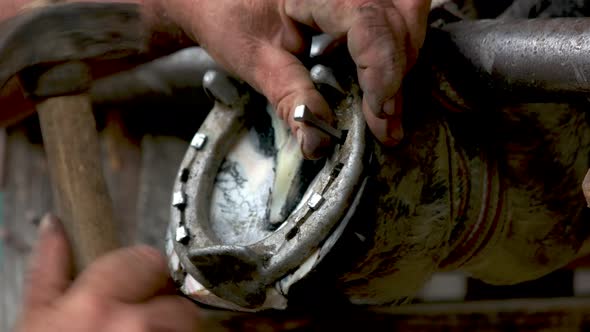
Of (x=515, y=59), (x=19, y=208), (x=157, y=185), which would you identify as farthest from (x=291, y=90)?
(x=19, y=208)

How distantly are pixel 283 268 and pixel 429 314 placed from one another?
48 centimetres

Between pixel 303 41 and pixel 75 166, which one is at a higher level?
pixel 303 41

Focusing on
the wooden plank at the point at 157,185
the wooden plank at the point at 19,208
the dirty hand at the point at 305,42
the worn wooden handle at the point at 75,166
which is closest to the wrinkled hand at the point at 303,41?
the dirty hand at the point at 305,42

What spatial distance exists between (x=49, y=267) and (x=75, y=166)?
162 millimetres

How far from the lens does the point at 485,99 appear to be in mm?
846

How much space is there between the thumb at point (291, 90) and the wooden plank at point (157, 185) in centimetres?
87

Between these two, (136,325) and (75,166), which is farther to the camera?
(75,166)

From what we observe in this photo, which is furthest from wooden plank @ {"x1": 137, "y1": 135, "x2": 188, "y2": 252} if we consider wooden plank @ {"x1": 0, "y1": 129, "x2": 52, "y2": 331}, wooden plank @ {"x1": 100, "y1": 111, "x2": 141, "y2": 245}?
wooden plank @ {"x1": 0, "y1": 129, "x2": 52, "y2": 331}

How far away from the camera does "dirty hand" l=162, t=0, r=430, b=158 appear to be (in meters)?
0.75

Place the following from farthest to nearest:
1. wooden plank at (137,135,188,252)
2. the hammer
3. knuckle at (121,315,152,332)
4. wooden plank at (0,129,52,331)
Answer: wooden plank at (0,129,52,331)
wooden plank at (137,135,188,252)
the hammer
knuckle at (121,315,152,332)

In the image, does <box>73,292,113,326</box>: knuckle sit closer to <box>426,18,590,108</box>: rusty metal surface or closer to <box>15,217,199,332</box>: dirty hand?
<box>15,217,199,332</box>: dirty hand

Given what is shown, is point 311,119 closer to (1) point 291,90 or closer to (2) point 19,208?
(1) point 291,90

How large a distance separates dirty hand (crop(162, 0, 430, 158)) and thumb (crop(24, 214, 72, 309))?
8.8 inches

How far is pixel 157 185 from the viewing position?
1759 millimetres
